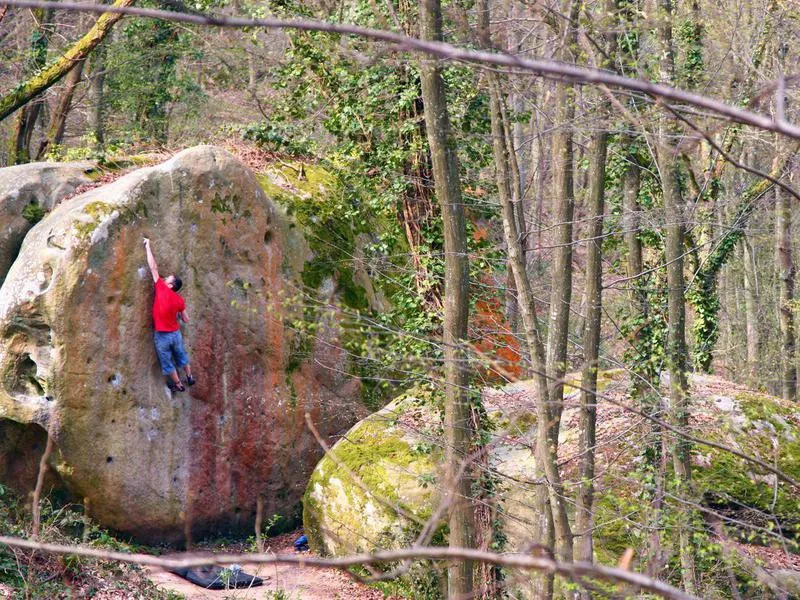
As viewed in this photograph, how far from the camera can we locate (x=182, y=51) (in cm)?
1819

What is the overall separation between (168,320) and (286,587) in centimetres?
334

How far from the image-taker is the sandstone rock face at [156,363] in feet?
34.1

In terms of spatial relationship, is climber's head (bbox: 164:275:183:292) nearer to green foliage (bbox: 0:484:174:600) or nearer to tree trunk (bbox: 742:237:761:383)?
green foliage (bbox: 0:484:174:600)

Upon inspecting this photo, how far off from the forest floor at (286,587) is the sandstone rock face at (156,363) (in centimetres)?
129

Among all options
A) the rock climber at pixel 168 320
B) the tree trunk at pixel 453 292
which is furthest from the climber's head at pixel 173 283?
the tree trunk at pixel 453 292

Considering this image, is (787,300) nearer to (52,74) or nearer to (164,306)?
(164,306)

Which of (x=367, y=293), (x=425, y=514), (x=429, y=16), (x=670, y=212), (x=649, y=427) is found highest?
(x=429, y=16)

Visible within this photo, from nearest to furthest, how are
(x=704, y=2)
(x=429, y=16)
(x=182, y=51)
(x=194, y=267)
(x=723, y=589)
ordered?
(x=429, y=16) < (x=723, y=589) < (x=194, y=267) < (x=704, y=2) < (x=182, y=51)

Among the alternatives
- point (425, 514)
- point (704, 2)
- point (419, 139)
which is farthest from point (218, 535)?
point (704, 2)

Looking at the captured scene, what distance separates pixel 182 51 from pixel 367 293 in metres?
7.73

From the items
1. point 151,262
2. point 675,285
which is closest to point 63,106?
point 151,262

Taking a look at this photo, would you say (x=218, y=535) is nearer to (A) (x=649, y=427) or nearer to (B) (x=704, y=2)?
(A) (x=649, y=427)

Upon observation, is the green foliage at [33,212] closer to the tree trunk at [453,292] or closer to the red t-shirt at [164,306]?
the red t-shirt at [164,306]

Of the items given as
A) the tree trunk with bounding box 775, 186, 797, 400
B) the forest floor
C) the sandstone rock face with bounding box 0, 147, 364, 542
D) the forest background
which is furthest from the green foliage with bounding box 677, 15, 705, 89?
the forest floor
